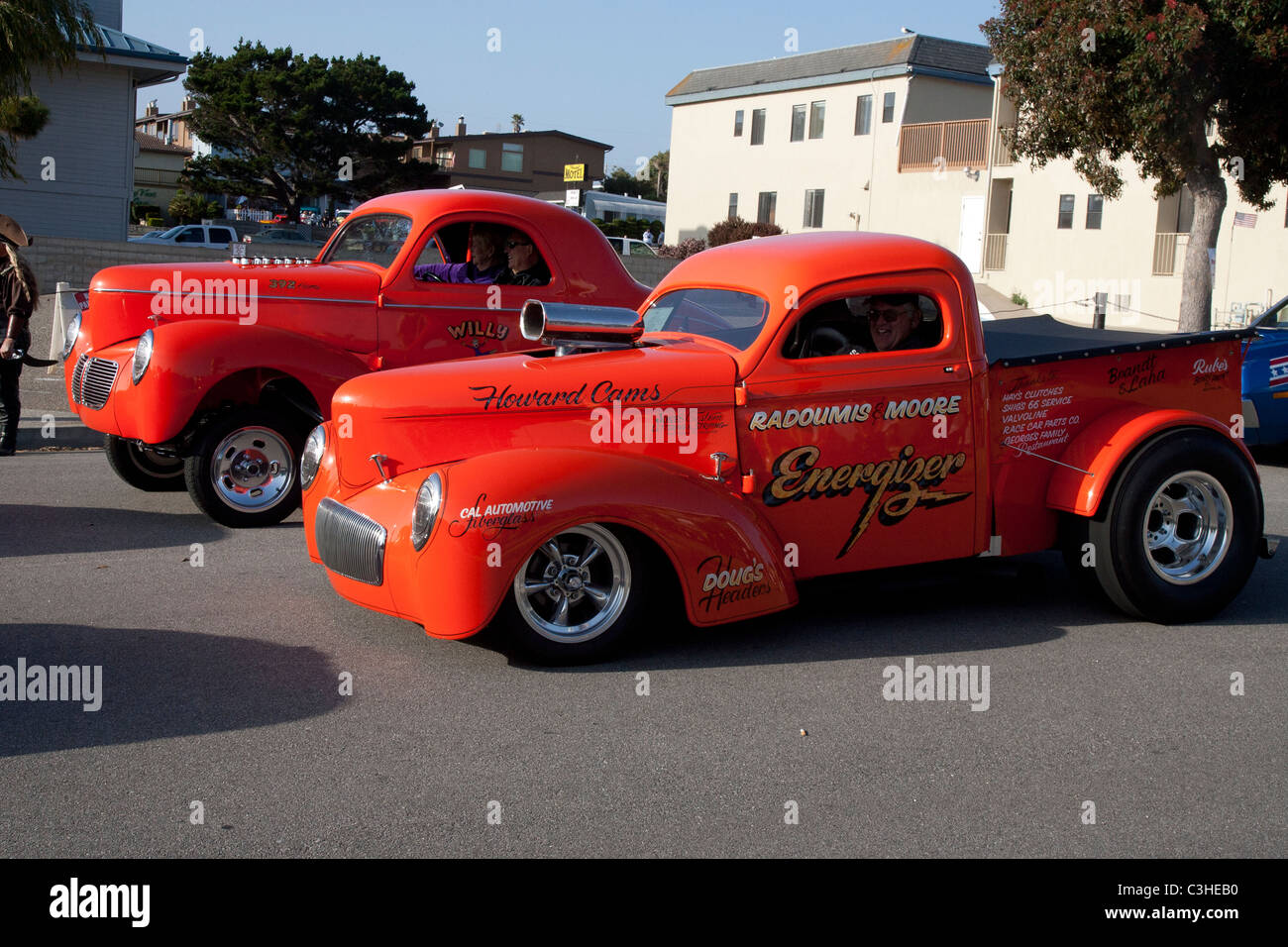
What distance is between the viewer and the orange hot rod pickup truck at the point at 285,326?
780cm

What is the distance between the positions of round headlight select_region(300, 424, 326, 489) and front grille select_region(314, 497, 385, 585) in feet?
2.01

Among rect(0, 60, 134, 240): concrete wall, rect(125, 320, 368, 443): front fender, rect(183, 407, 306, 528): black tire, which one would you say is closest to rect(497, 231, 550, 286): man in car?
rect(125, 320, 368, 443): front fender

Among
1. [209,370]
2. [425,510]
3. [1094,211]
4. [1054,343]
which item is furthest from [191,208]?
[425,510]

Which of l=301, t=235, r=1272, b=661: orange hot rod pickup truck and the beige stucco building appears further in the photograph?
the beige stucco building

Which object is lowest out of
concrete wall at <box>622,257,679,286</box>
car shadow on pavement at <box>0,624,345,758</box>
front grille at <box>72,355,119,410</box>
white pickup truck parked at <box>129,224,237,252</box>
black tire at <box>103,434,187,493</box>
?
car shadow on pavement at <box>0,624,345,758</box>

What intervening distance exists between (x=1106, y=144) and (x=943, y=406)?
Answer: 1687 cm

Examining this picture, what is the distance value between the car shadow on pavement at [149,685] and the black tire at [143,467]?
3401 mm

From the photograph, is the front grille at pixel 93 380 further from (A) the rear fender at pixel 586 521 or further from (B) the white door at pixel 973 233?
(B) the white door at pixel 973 233

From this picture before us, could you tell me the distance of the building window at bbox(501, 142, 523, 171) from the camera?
75.7 meters

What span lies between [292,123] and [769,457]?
50.0 meters

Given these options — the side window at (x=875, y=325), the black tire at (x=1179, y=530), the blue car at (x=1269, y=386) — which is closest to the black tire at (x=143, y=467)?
the side window at (x=875, y=325)

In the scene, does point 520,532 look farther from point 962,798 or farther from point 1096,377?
point 1096,377

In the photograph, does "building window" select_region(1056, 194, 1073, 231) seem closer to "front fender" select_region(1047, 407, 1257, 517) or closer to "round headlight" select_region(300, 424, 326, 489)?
"front fender" select_region(1047, 407, 1257, 517)
